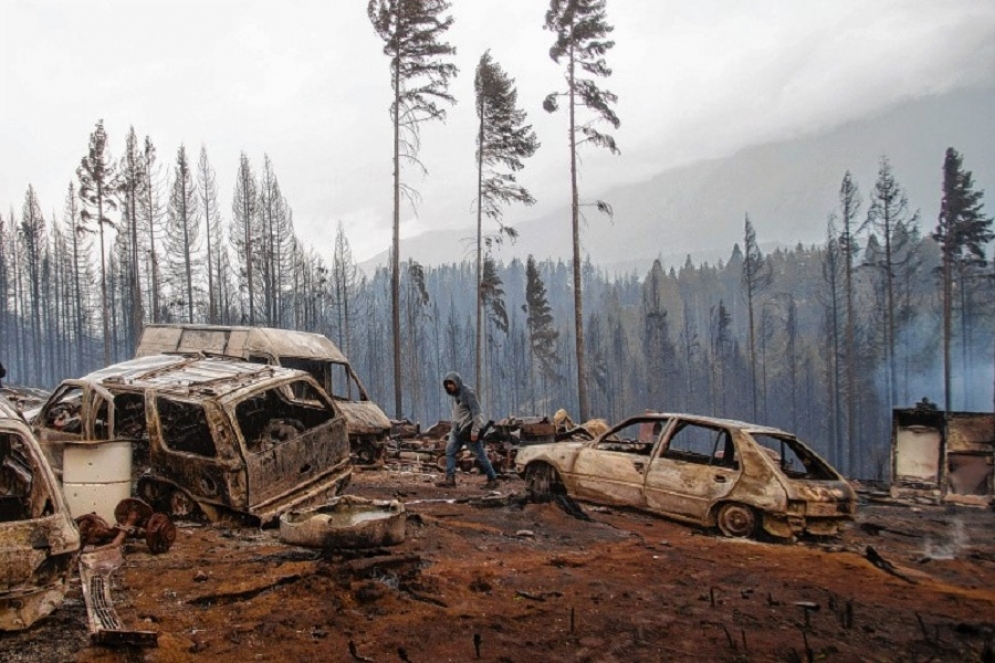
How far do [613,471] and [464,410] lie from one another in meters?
2.81

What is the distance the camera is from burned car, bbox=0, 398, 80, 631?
4184mm

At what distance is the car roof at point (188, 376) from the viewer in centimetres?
770

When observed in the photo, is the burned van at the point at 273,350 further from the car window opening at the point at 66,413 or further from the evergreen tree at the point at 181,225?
the evergreen tree at the point at 181,225

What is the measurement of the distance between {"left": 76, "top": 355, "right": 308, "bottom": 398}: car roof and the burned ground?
4.98 ft

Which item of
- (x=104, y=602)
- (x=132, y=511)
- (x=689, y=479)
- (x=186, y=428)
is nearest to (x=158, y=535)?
(x=132, y=511)

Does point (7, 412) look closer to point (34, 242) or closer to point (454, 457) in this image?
point (454, 457)

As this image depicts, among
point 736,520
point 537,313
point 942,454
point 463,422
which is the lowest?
point 942,454

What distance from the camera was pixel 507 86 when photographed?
90.3 feet

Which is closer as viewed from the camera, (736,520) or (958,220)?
(736,520)

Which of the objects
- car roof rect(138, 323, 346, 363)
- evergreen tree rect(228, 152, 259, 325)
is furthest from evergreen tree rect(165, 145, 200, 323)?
car roof rect(138, 323, 346, 363)

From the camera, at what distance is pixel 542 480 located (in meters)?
10.2

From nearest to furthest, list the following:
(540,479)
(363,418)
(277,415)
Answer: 1. (277,415)
2. (540,479)
3. (363,418)

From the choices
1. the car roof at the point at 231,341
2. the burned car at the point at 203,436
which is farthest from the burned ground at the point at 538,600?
the car roof at the point at 231,341

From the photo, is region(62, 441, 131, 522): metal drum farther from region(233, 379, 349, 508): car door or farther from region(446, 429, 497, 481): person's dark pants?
region(446, 429, 497, 481): person's dark pants
